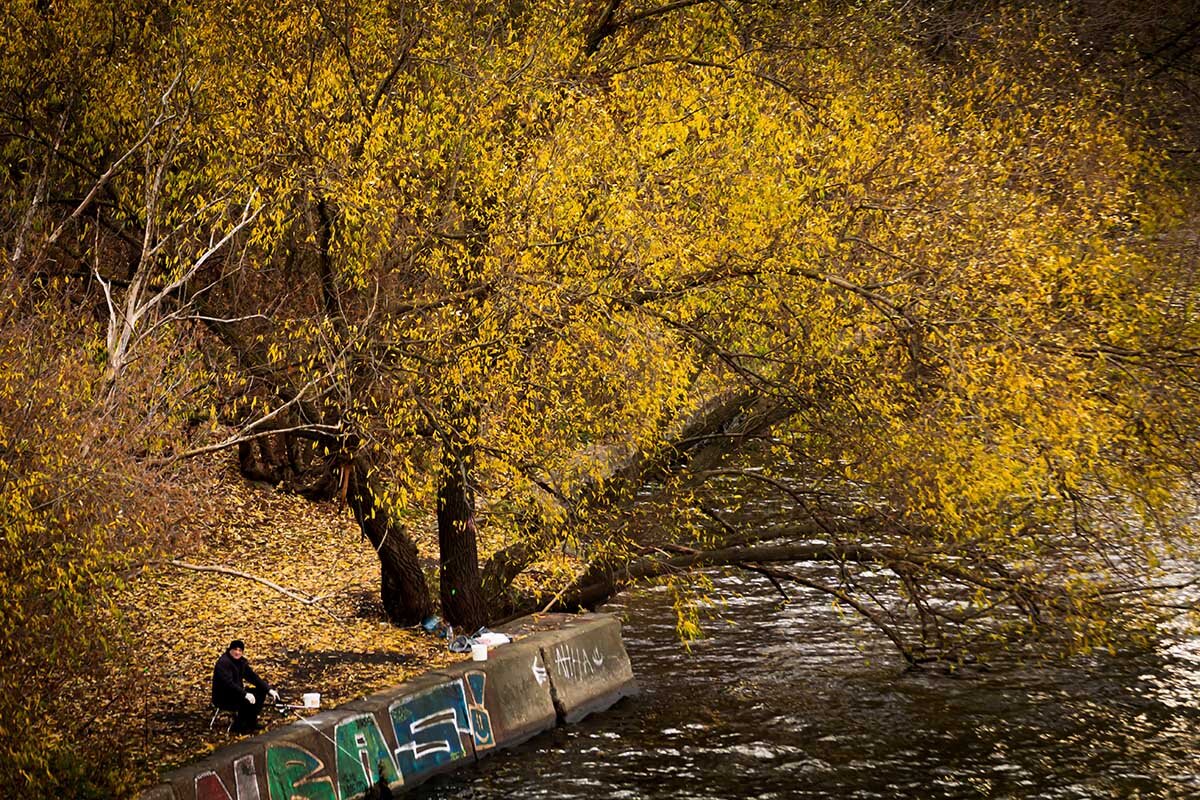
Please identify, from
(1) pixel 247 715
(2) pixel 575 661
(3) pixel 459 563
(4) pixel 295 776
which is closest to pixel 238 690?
(1) pixel 247 715

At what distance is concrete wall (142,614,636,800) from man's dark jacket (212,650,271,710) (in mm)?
615

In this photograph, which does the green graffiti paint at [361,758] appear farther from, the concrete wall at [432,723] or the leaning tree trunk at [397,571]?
the leaning tree trunk at [397,571]

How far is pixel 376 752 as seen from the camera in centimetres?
1587

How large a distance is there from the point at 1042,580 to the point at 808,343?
13.5 feet

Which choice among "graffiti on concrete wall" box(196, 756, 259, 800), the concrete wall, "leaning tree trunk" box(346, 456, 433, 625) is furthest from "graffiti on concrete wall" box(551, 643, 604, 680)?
"graffiti on concrete wall" box(196, 756, 259, 800)

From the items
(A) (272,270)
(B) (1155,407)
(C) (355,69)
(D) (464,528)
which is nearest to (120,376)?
(C) (355,69)

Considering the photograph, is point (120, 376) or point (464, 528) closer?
point (120, 376)

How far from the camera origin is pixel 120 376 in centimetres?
1380

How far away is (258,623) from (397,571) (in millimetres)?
2067

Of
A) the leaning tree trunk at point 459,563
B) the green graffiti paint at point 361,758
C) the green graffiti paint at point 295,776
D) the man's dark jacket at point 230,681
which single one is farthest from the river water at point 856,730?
the leaning tree trunk at point 459,563

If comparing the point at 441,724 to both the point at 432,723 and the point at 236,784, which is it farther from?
the point at 236,784

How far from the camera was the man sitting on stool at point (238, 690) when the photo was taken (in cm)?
1512

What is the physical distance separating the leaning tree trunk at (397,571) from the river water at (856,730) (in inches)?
121

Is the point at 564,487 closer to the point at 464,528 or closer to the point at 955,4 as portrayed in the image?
the point at 464,528
